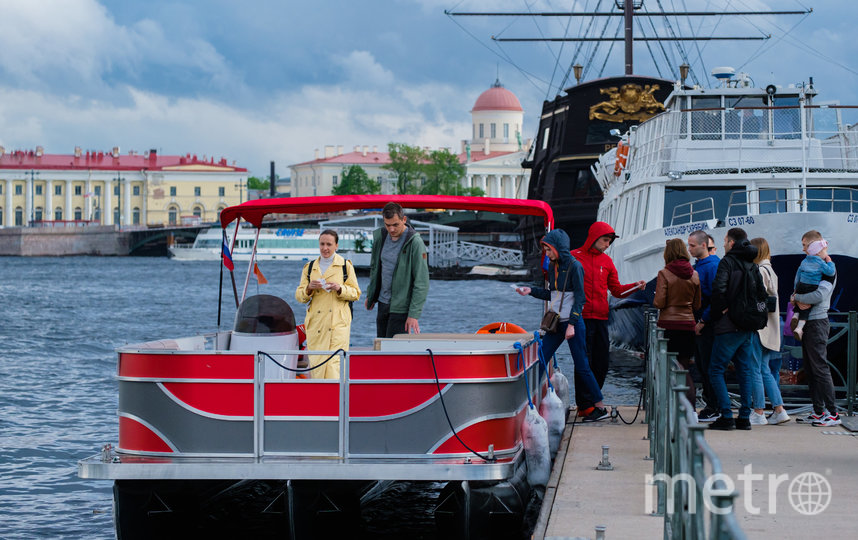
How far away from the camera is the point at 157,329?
129 ft

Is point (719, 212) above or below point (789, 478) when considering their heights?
above

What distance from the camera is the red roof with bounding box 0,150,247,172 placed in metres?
172

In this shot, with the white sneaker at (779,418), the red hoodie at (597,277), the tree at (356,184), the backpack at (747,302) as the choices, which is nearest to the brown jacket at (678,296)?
the backpack at (747,302)

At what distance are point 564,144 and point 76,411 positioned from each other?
106 ft

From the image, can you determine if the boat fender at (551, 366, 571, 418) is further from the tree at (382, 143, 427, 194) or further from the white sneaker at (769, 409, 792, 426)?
the tree at (382, 143, 427, 194)

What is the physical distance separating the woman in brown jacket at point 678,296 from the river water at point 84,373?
9.24 feet

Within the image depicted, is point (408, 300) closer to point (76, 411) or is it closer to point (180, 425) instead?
point (180, 425)

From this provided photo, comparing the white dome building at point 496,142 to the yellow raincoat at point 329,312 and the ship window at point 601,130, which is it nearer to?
the ship window at point 601,130

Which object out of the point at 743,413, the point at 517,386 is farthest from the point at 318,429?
the point at 743,413

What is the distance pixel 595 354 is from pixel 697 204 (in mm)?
9569

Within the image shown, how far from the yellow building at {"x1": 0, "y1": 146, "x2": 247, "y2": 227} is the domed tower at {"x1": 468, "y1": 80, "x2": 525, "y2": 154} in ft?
116

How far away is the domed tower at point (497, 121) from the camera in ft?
596

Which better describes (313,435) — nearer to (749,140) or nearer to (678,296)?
(678,296)

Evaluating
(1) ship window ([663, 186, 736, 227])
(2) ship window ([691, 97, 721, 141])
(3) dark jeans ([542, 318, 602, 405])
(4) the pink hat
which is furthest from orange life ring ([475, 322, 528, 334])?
(2) ship window ([691, 97, 721, 141])
